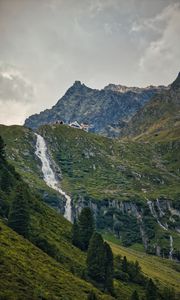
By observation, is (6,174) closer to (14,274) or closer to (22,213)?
(22,213)


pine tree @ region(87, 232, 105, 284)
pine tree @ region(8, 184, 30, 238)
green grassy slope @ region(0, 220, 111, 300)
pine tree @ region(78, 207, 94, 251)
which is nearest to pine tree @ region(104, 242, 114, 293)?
pine tree @ region(87, 232, 105, 284)

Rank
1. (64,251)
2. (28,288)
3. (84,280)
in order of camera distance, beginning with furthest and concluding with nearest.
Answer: (64,251) < (84,280) < (28,288)

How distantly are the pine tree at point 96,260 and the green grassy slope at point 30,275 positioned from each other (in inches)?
535

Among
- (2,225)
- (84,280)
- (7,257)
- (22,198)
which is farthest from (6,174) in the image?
(7,257)

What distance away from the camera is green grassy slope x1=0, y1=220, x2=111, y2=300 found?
83.2 metres

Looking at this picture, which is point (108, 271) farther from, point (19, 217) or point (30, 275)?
point (30, 275)

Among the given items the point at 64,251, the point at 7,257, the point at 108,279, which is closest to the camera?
the point at 7,257

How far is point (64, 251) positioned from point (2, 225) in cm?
2332

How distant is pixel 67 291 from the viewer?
94875mm

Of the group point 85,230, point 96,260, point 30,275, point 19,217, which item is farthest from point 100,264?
point 30,275

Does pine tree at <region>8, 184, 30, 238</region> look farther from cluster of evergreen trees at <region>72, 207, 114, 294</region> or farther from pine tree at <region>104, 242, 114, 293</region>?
pine tree at <region>104, 242, 114, 293</region>

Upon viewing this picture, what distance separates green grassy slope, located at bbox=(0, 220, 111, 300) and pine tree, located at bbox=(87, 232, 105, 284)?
13.6 metres

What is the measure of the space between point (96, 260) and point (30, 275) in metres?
36.2

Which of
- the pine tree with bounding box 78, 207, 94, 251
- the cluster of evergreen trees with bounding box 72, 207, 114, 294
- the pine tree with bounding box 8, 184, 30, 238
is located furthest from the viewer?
the pine tree with bounding box 78, 207, 94, 251
